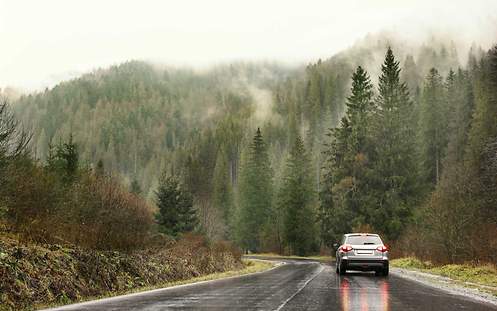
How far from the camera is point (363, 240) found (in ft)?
77.7

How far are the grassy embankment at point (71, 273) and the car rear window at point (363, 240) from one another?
7.86m

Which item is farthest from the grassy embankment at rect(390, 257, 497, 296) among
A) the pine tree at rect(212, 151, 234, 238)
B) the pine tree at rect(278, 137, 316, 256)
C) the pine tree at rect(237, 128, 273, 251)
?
the pine tree at rect(212, 151, 234, 238)

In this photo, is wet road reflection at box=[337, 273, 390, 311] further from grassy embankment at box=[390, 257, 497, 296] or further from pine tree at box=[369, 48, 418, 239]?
pine tree at box=[369, 48, 418, 239]

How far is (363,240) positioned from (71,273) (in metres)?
12.4

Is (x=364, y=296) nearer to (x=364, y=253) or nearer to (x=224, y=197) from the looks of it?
(x=364, y=253)

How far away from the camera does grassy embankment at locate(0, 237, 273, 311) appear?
13.8 metres

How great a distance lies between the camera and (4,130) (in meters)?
18.4

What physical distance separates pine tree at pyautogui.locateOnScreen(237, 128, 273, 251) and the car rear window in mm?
65832

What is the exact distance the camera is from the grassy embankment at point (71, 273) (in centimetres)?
1378

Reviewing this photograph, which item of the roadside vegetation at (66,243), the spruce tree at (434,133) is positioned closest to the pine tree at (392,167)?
the spruce tree at (434,133)

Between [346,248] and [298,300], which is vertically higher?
[346,248]

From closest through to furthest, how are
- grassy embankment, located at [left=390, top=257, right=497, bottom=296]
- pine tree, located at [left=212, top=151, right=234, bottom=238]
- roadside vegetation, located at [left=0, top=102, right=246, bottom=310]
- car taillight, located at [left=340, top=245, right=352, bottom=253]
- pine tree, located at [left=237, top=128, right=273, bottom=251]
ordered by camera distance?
roadside vegetation, located at [left=0, top=102, right=246, bottom=310], grassy embankment, located at [left=390, top=257, right=497, bottom=296], car taillight, located at [left=340, top=245, right=352, bottom=253], pine tree, located at [left=237, top=128, right=273, bottom=251], pine tree, located at [left=212, top=151, right=234, bottom=238]

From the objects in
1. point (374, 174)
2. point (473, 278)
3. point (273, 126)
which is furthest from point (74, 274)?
point (273, 126)

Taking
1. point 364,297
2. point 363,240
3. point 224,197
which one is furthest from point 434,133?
point 364,297
